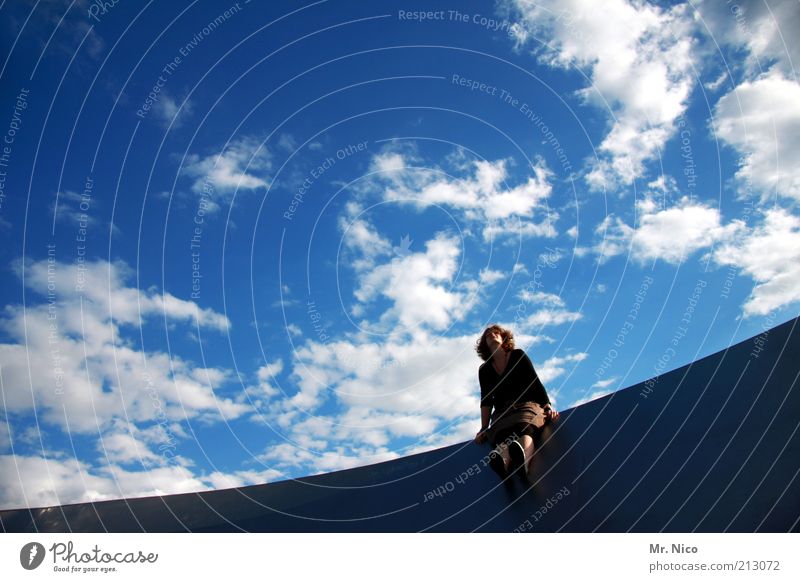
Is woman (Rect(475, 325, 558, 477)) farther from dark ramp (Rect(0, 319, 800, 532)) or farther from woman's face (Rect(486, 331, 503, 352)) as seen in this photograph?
dark ramp (Rect(0, 319, 800, 532))

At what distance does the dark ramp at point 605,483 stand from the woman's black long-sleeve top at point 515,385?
Answer: 1.95 ft

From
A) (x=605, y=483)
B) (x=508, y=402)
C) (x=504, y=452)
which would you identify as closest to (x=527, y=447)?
(x=504, y=452)

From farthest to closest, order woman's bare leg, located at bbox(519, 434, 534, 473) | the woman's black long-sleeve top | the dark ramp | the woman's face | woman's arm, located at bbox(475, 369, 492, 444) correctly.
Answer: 1. the woman's face
2. woman's arm, located at bbox(475, 369, 492, 444)
3. the woman's black long-sleeve top
4. woman's bare leg, located at bbox(519, 434, 534, 473)
5. the dark ramp

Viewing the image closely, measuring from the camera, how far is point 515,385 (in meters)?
5.15

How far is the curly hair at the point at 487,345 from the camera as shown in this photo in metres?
5.67

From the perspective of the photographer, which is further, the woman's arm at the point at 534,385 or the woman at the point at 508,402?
the woman's arm at the point at 534,385

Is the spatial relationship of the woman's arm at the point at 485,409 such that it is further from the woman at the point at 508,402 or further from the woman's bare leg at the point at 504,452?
the woman's bare leg at the point at 504,452

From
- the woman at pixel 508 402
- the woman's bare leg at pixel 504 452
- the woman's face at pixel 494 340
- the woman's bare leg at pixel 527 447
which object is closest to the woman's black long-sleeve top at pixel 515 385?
the woman at pixel 508 402

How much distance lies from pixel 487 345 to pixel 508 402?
2.64ft

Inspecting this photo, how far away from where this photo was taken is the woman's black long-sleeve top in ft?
16.8

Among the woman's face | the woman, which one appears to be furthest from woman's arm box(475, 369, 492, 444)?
the woman's face

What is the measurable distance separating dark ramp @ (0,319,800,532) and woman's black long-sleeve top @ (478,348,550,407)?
60 centimetres

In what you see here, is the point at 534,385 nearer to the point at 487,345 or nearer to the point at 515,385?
the point at 515,385
